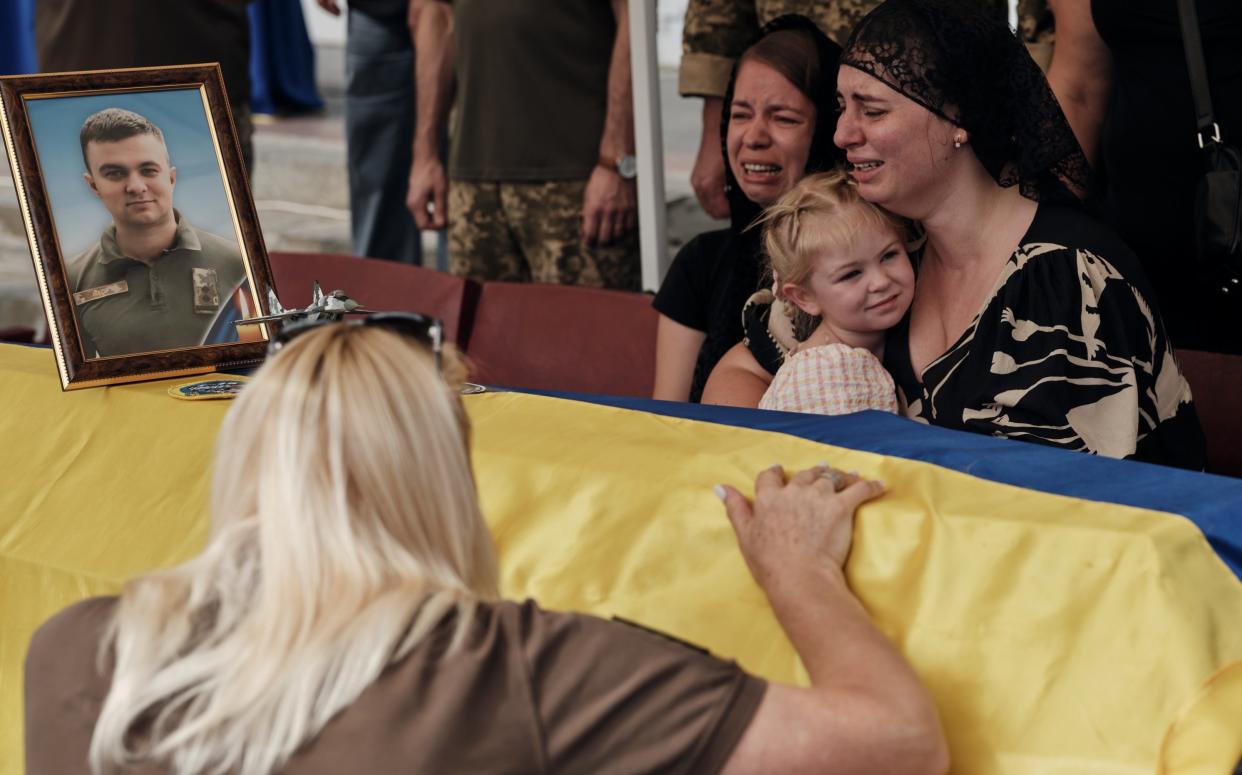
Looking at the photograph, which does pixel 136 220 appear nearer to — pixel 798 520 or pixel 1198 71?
pixel 798 520

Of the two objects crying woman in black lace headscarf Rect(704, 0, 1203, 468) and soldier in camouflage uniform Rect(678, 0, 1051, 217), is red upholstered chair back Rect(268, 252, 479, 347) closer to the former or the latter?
soldier in camouflage uniform Rect(678, 0, 1051, 217)

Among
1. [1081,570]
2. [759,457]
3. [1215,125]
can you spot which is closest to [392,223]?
[1215,125]

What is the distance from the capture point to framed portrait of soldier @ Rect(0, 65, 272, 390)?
2299 mm

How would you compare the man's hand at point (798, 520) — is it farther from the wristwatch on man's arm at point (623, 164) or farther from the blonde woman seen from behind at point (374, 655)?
the wristwatch on man's arm at point (623, 164)

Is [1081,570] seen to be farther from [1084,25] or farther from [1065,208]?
[1084,25]

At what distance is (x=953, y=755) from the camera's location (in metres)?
1.47

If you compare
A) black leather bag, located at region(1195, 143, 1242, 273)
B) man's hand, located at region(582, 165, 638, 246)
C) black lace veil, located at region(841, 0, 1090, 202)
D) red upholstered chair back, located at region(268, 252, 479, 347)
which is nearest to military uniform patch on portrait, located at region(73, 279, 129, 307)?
red upholstered chair back, located at region(268, 252, 479, 347)

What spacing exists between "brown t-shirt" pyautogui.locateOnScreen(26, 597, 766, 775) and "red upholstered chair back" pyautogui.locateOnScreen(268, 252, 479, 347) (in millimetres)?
2184

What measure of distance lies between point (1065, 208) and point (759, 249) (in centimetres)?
75

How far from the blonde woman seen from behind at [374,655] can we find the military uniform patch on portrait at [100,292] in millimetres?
1139

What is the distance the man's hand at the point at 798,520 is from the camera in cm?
154

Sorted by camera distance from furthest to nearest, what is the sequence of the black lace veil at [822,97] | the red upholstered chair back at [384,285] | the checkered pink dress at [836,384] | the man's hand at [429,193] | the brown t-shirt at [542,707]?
1. the man's hand at [429,193]
2. the red upholstered chair back at [384,285]
3. the black lace veil at [822,97]
4. the checkered pink dress at [836,384]
5. the brown t-shirt at [542,707]

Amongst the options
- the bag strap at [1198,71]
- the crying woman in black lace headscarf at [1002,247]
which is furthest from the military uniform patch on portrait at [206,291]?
the bag strap at [1198,71]

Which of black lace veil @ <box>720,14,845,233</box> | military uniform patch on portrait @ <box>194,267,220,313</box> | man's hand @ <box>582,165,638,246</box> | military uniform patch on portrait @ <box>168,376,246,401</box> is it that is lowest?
man's hand @ <box>582,165,638,246</box>
